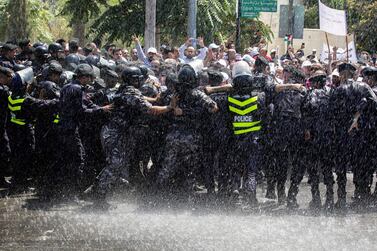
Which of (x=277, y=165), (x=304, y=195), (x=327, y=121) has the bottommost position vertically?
(x=304, y=195)

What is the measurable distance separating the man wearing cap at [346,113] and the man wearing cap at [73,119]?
309 centimetres

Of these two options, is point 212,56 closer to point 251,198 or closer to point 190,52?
point 190,52

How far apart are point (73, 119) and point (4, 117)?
5.15ft

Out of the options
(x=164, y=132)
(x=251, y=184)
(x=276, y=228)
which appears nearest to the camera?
(x=276, y=228)

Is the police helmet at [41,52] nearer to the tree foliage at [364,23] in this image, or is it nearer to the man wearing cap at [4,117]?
the man wearing cap at [4,117]

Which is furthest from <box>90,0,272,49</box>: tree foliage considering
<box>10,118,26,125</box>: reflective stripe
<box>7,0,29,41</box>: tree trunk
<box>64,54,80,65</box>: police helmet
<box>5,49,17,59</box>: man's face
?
<box>10,118,26,125</box>: reflective stripe

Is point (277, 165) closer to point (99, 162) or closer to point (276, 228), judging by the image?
point (276, 228)

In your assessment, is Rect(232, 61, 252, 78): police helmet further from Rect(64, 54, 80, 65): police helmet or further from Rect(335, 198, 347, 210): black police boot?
Rect(64, 54, 80, 65): police helmet

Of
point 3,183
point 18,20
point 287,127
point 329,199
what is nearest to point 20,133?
point 3,183

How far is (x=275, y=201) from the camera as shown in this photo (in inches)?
384

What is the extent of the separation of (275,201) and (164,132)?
1874 mm

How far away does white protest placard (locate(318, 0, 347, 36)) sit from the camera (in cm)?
1490

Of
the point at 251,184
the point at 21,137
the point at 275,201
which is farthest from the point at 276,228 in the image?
the point at 21,137

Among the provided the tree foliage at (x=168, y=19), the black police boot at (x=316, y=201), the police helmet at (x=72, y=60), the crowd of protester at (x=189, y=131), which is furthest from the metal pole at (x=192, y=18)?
the black police boot at (x=316, y=201)
